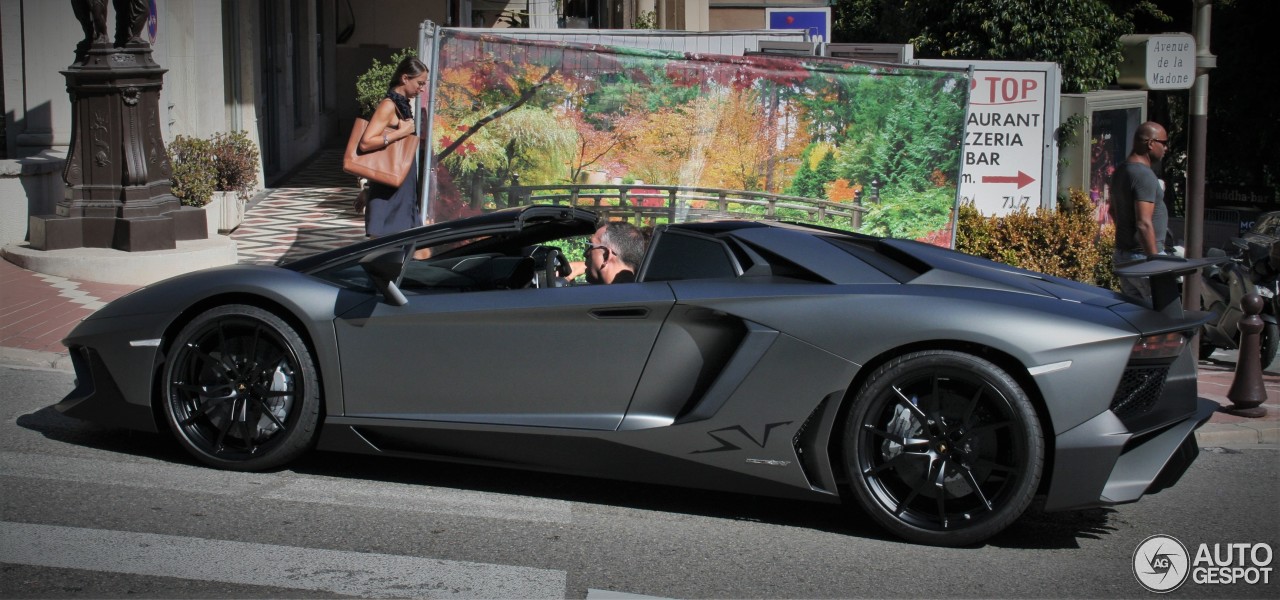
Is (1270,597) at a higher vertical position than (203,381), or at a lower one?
lower

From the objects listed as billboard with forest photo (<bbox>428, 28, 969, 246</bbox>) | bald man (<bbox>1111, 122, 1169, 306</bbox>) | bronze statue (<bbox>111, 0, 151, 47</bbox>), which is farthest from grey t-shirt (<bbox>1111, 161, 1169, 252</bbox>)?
bronze statue (<bbox>111, 0, 151, 47</bbox>)

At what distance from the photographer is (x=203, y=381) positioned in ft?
17.5

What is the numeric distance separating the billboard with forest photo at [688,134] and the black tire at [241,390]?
129 inches

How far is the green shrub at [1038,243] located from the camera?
Answer: 10242mm

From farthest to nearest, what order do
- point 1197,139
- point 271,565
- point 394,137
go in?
point 1197,139 < point 394,137 < point 271,565

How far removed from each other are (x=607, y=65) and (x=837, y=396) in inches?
175

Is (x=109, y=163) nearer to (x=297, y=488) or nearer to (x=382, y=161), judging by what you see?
(x=382, y=161)

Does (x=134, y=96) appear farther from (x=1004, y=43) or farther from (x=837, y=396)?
(x=1004, y=43)

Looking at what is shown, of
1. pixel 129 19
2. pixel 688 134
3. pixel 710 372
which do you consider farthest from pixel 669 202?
pixel 129 19

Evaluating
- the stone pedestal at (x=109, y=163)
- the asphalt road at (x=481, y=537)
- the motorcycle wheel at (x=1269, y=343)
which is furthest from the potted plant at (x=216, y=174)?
the motorcycle wheel at (x=1269, y=343)

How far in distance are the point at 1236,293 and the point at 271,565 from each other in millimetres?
8474

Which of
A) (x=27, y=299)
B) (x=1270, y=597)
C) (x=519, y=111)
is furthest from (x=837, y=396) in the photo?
(x=27, y=299)

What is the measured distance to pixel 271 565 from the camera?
421 cm

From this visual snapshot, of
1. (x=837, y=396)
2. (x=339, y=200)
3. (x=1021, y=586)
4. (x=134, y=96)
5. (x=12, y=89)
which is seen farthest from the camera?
(x=339, y=200)
